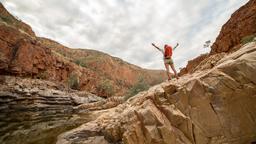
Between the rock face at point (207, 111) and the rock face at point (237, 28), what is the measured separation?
74.9 feet

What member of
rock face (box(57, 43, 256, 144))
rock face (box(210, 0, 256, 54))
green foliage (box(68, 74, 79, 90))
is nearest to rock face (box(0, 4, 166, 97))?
green foliage (box(68, 74, 79, 90))

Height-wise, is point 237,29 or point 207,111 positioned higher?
point 237,29

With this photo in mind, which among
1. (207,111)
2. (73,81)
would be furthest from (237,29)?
(73,81)

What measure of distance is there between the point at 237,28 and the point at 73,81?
4484 centimetres

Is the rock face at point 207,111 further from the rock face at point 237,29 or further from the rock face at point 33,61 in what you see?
the rock face at point 33,61

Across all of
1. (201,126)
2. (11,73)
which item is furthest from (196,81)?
(11,73)

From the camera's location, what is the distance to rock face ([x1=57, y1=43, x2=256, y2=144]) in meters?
6.06

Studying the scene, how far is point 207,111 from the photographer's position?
641cm

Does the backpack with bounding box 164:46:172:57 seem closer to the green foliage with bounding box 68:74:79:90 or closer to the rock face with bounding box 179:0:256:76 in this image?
the rock face with bounding box 179:0:256:76

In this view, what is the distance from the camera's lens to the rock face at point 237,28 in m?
27.1

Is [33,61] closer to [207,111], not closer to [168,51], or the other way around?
[168,51]

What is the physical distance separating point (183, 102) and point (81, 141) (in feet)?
17.9

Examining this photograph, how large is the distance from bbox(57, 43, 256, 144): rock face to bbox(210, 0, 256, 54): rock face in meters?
22.8

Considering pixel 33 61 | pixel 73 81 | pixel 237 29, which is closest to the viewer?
pixel 237 29
